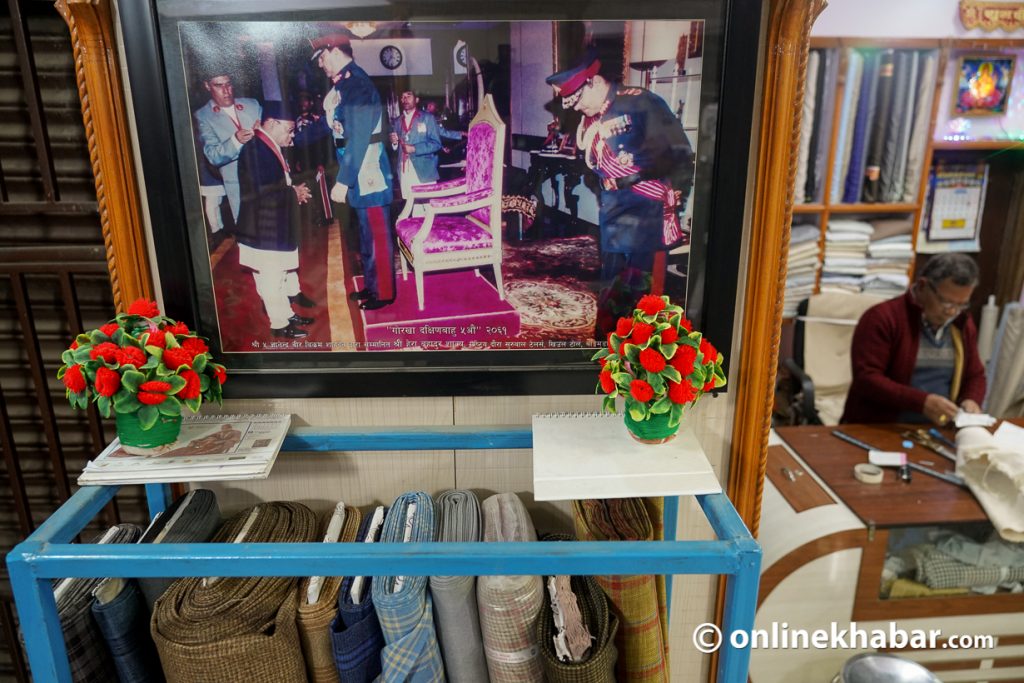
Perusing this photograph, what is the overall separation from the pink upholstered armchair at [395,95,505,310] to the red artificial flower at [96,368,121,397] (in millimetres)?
554

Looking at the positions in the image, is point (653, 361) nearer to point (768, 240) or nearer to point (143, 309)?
point (768, 240)

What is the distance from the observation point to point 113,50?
121 cm

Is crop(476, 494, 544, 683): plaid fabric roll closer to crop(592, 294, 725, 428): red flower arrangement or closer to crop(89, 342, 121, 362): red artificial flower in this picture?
crop(592, 294, 725, 428): red flower arrangement

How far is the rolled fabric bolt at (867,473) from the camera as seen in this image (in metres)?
2.01

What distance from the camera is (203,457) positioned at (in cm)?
117

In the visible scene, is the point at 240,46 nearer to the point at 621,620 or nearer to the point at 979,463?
the point at 621,620

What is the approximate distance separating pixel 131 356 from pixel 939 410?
272 centimetres

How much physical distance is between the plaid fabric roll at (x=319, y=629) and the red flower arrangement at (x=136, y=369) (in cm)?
43

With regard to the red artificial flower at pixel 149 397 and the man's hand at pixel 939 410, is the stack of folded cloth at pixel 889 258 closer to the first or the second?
the man's hand at pixel 939 410

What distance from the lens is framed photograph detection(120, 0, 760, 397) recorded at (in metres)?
1.20

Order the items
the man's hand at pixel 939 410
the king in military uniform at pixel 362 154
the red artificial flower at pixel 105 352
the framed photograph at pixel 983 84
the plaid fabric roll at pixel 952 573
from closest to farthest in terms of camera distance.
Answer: the red artificial flower at pixel 105 352 → the king in military uniform at pixel 362 154 → the plaid fabric roll at pixel 952 573 → the man's hand at pixel 939 410 → the framed photograph at pixel 983 84

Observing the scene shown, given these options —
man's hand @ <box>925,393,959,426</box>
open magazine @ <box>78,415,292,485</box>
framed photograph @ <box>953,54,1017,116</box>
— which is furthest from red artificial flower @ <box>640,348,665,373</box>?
framed photograph @ <box>953,54,1017,116</box>

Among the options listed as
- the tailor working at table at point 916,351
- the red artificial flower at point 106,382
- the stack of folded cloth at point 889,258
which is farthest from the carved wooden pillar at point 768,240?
the stack of folded cloth at point 889,258

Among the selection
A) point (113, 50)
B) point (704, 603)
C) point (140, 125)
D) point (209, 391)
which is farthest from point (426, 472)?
point (113, 50)
